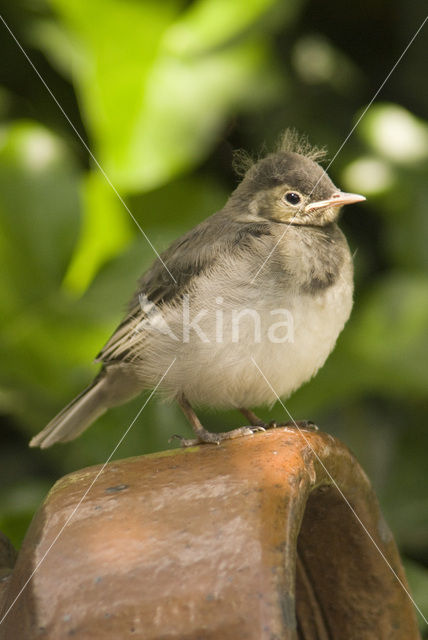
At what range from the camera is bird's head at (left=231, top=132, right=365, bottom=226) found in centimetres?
248

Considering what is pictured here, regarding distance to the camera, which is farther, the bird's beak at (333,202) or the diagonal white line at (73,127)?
the diagonal white line at (73,127)

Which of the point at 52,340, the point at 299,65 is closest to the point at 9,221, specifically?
the point at 52,340

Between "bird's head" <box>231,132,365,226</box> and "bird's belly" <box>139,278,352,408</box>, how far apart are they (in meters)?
0.23

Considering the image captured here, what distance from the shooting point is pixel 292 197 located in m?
2.50

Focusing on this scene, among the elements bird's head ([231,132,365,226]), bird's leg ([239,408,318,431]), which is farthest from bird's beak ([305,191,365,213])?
bird's leg ([239,408,318,431])

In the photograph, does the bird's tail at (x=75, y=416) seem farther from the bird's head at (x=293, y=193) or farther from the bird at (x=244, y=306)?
the bird's head at (x=293, y=193)

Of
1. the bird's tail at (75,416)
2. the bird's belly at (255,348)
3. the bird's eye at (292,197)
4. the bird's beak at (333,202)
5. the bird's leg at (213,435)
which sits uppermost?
the bird's beak at (333,202)

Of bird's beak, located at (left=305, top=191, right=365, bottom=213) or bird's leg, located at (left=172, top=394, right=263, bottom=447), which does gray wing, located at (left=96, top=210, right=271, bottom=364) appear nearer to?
bird's beak, located at (left=305, top=191, right=365, bottom=213)

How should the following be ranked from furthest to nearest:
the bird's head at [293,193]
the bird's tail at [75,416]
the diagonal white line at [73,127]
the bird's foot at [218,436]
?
the diagonal white line at [73,127], the bird's tail at [75,416], the bird's head at [293,193], the bird's foot at [218,436]

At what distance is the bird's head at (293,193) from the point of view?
248 centimetres

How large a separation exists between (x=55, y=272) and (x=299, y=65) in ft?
4.59

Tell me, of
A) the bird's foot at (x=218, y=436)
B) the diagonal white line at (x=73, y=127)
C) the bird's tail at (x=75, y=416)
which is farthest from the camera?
the diagonal white line at (x=73, y=127)

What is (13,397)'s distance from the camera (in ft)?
10.2

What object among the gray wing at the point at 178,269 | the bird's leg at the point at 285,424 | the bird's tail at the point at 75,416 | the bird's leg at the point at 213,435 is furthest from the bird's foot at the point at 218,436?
the bird's tail at the point at 75,416
